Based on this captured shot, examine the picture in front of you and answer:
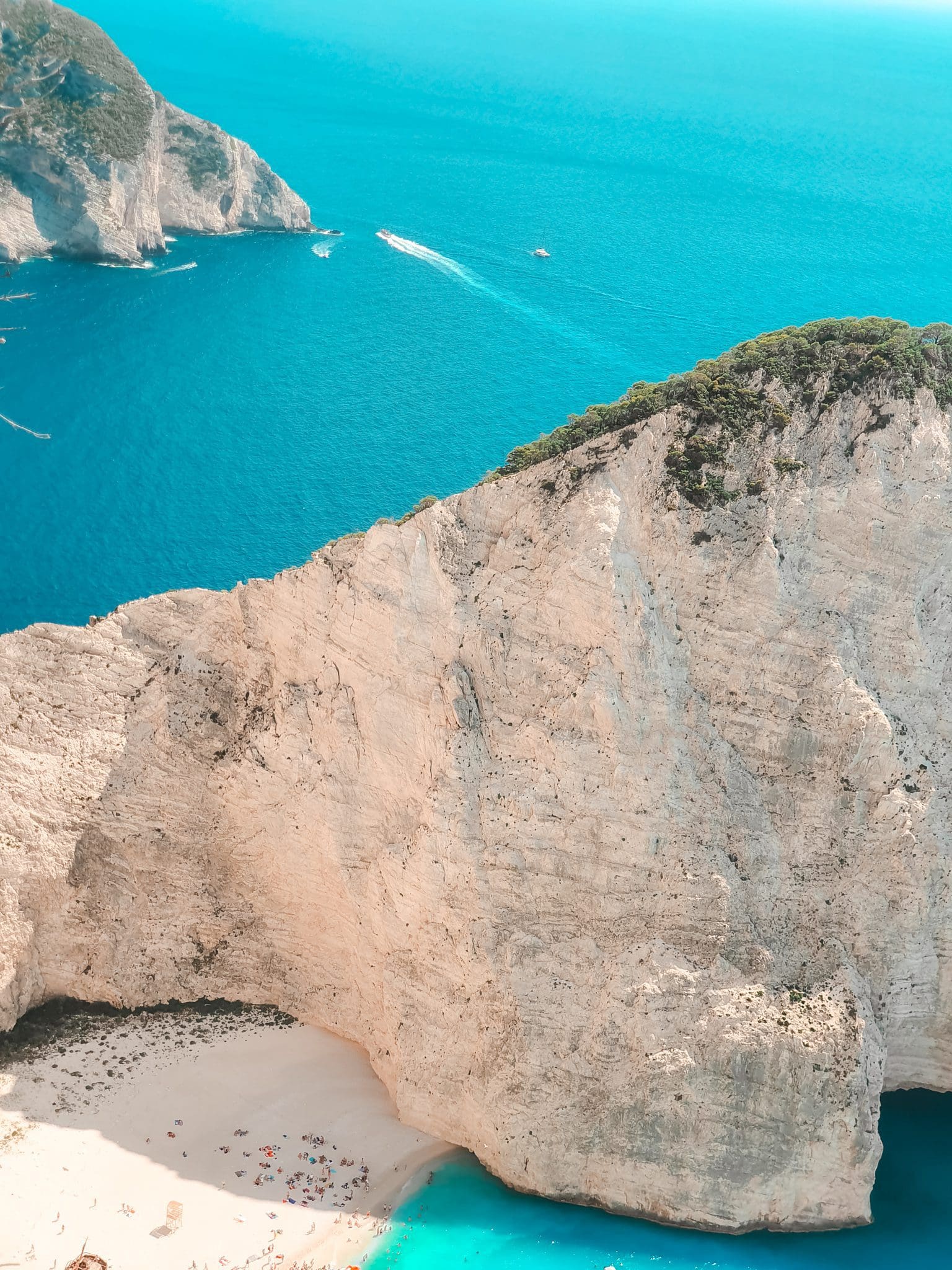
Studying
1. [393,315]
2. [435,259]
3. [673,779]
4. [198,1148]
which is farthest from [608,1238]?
[435,259]

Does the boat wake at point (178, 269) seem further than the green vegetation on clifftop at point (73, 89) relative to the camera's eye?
Yes

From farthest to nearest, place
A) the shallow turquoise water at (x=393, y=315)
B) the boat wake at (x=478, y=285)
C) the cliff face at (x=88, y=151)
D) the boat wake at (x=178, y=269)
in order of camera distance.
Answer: the boat wake at (x=178, y=269)
the cliff face at (x=88, y=151)
the boat wake at (x=478, y=285)
the shallow turquoise water at (x=393, y=315)

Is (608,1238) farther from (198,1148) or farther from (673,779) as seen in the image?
(673,779)

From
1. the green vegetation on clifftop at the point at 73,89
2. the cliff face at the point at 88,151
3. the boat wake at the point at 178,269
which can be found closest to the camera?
the cliff face at the point at 88,151

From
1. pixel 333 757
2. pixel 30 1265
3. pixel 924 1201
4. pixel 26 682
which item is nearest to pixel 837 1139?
pixel 924 1201

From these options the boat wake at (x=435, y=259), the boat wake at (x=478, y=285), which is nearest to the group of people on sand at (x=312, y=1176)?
the boat wake at (x=478, y=285)

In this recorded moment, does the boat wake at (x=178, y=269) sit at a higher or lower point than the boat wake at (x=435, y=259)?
lower

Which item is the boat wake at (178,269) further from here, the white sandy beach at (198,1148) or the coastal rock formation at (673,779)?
the white sandy beach at (198,1148)
